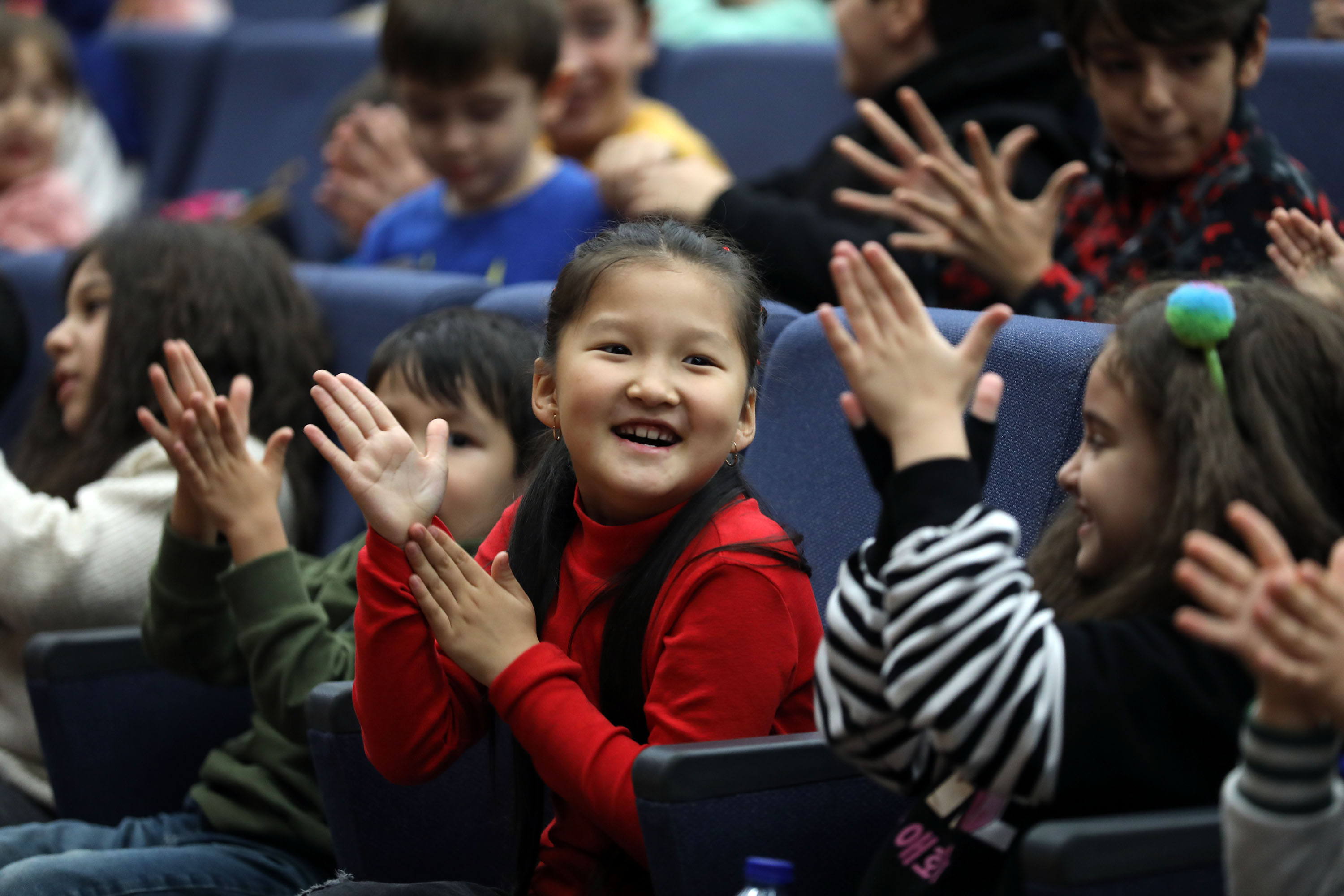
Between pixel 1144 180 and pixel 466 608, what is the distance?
1.18 m

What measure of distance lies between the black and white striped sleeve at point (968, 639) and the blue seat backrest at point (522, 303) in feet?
2.90

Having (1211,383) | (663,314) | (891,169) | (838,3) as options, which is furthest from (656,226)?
(838,3)

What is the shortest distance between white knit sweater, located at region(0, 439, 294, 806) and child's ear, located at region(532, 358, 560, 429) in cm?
68

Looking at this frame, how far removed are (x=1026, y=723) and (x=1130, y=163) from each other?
Answer: 1.21 meters

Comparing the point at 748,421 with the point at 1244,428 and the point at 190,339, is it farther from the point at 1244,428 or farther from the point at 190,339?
the point at 190,339

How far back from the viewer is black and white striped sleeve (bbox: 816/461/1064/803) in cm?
100

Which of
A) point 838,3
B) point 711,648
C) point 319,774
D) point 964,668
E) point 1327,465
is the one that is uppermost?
point 838,3

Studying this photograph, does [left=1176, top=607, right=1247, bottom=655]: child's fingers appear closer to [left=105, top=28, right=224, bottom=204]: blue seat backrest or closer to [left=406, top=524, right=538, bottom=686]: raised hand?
[left=406, top=524, right=538, bottom=686]: raised hand

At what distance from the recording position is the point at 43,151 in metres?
3.81

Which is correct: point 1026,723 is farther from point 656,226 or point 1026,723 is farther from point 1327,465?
point 656,226

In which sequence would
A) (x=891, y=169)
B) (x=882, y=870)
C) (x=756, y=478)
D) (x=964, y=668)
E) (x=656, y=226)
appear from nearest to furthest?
(x=964, y=668)
(x=882, y=870)
(x=656, y=226)
(x=756, y=478)
(x=891, y=169)

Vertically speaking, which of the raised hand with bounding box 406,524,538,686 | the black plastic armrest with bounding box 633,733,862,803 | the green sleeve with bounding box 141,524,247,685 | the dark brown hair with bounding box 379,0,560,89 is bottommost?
the green sleeve with bounding box 141,524,247,685

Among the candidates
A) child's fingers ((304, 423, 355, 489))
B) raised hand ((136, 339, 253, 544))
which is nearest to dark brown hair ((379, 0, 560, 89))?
raised hand ((136, 339, 253, 544))

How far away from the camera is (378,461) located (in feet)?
4.39
